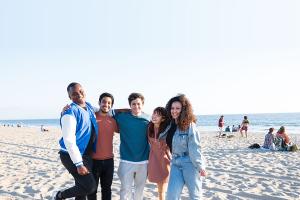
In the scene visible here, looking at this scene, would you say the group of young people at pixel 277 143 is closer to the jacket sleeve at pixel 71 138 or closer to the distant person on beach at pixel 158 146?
the distant person on beach at pixel 158 146

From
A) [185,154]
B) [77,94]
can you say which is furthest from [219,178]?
[77,94]

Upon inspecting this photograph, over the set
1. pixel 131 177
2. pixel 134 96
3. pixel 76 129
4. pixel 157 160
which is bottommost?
pixel 131 177

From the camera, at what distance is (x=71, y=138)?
4.22 meters

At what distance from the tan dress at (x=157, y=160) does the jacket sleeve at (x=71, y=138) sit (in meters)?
1.01

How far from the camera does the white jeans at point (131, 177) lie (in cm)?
487

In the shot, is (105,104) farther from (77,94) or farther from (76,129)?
(76,129)

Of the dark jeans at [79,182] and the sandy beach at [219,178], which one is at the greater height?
the dark jeans at [79,182]

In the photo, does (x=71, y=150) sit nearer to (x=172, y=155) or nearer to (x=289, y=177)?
(x=172, y=155)

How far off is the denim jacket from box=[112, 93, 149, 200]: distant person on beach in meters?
0.56

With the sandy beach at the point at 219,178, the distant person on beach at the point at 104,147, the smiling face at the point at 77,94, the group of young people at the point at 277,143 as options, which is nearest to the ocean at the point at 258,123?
the group of young people at the point at 277,143

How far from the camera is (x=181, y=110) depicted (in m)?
4.51

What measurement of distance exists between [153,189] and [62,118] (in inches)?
126

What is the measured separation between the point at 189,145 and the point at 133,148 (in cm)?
85

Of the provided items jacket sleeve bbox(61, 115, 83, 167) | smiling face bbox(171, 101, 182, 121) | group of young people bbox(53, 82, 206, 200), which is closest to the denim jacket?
group of young people bbox(53, 82, 206, 200)
